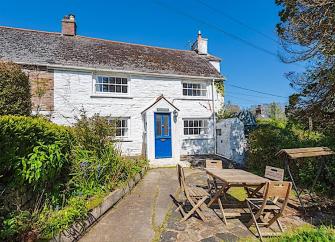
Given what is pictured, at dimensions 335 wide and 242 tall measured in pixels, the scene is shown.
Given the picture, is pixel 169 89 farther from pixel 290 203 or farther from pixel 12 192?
pixel 12 192

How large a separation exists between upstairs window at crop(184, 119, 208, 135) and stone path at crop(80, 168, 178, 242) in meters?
7.41

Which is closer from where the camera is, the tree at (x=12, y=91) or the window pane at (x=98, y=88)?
the tree at (x=12, y=91)

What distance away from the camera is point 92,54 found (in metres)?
15.4

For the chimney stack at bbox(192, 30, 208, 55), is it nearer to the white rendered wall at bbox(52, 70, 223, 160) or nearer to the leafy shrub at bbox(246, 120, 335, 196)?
the white rendered wall at bbox(52, 70, 223, 160)

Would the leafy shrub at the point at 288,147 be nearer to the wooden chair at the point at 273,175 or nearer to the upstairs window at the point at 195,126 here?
the wooden chair at the point at 273,175

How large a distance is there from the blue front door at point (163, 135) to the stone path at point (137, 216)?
4636mm

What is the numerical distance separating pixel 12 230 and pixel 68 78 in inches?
433

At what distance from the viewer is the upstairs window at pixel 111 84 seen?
1452cm

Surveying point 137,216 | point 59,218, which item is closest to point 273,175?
point 137,216

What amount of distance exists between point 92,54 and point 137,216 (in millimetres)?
12220

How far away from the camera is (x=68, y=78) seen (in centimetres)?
1365

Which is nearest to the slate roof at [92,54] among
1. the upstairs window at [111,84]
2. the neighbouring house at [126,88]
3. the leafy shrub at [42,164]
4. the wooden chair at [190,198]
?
the neighbouring house at [126,88]

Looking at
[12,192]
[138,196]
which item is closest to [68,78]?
[138,196]

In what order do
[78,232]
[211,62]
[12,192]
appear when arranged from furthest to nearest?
[211,62]
[78,232]
[12,192]
